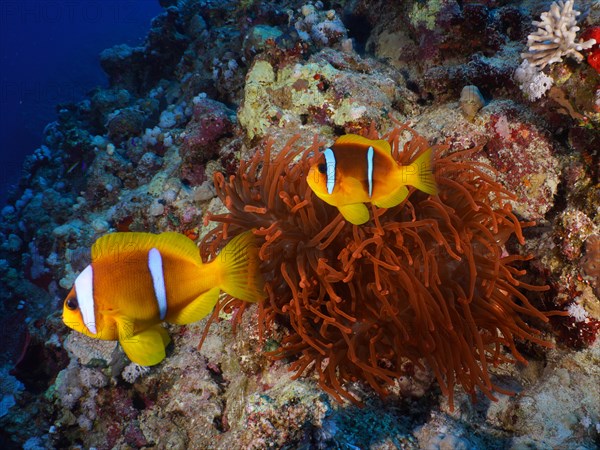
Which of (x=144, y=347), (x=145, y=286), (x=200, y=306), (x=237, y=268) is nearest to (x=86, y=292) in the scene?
(x=145, y=286)

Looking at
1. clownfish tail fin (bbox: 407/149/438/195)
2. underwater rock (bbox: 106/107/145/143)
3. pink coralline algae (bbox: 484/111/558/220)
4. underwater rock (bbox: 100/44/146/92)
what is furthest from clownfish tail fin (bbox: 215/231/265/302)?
underwater rock (bbox: 100/44/146/92)

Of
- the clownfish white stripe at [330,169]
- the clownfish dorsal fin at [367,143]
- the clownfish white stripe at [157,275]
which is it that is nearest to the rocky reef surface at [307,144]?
the clownfish white stripe at [157,275]

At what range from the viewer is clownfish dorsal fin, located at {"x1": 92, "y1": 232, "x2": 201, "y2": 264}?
179cm

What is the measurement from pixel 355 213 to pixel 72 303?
1326mm

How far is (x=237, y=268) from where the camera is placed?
1.86 m

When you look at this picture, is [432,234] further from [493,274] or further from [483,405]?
[483,405]

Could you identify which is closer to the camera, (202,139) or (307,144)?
(307,144)

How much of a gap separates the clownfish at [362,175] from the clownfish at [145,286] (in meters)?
0.49

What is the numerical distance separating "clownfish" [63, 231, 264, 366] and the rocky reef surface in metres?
0.67

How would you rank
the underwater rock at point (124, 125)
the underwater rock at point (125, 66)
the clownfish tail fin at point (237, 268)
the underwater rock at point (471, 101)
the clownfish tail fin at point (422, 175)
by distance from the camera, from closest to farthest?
the clownfish tail fin at point (237, 268)
the clownfish tail fin at point (422, 175)
the underwater rock at point (471, 101)
the underwater rock at point (124, 125)
the underwater rock at point (125, 66)

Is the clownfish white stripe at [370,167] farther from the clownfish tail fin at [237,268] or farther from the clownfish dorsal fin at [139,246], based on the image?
the clownfish dorsal fin at [139,246]

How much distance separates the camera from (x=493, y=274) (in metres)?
2.25

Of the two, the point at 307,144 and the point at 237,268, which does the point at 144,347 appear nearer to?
the point at 237,268

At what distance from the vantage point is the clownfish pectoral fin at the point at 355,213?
6.59ft
